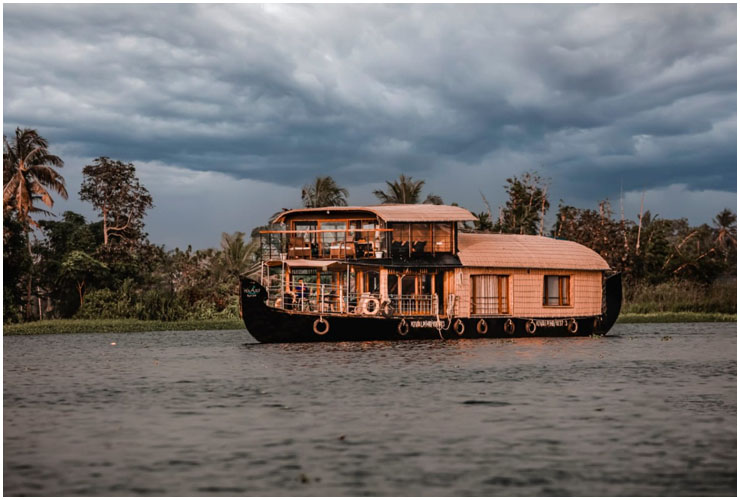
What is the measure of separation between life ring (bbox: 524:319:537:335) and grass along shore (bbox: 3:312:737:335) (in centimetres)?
1362

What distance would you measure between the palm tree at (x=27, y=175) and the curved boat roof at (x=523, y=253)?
22.3 m

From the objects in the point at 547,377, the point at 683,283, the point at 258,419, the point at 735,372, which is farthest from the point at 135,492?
the point at 683,283

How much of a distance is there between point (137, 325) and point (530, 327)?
741 inches

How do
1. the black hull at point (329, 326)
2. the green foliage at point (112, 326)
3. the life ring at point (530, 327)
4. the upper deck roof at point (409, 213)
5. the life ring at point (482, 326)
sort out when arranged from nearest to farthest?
the black hull at point (329, 326) → the life ring at point (482, 326) → the upper deck roof at point (409, 213) → the life ring at point (530, 327) → the green foliage at point (112, 326)

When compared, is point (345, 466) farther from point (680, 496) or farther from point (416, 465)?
point (680, 496)

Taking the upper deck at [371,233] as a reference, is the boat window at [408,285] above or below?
below

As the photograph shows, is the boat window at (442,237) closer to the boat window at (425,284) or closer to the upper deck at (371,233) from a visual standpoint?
the upper deck at (371,233)

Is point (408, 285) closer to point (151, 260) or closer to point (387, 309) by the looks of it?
point (387, 309)

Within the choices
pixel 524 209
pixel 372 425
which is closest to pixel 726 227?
pixel 524 209

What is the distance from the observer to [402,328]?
31.9 m

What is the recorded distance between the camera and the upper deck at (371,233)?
33875 millimetres

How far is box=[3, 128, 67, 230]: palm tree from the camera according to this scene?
145 feet

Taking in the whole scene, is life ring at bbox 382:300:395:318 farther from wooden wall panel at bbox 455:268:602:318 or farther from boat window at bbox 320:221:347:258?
boat window at bbox 320:221:347:258

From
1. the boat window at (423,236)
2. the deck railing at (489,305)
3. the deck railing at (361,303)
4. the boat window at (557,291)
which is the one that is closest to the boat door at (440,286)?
the deck railing at (361,303)
